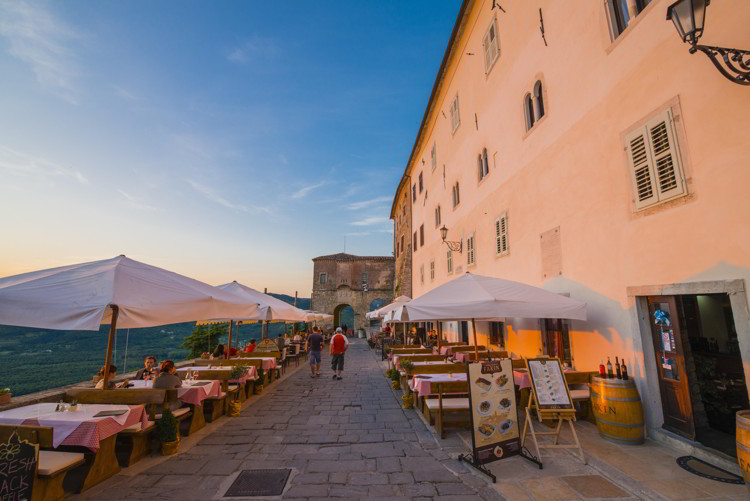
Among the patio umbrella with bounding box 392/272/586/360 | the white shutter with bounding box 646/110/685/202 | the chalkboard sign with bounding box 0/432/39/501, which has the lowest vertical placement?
the chalkboard sign with bounding box 0/432/39/501

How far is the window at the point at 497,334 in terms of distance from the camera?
35.6 ft

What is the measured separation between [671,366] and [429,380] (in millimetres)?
3583

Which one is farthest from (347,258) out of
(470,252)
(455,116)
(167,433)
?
(167,433)

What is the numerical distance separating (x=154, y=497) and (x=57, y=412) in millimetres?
1801

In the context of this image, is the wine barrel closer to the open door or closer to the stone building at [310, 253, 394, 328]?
the open door

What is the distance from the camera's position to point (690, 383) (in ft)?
15.6

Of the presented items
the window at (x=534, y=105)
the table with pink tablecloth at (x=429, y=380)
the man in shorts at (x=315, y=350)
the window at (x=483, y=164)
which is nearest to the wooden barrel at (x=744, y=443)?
the table with pink tablecloth at (x=429, y=380)

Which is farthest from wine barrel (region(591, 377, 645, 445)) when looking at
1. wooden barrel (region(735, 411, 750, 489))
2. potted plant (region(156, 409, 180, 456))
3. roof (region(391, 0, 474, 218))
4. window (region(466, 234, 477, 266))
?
roof (region(391, 0, 474, 218))

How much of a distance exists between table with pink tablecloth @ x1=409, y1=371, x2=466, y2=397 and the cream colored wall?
269cm

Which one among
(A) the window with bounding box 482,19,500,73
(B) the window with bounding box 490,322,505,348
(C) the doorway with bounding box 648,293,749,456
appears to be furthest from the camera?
(A) the window with bounding box 482,19,500,73

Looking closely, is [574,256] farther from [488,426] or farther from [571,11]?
[571,11]

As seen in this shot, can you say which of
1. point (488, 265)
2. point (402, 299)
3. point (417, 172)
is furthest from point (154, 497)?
point (417, 172)

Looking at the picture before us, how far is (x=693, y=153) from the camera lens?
4578 millimetres

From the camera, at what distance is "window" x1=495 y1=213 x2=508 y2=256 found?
1015 cm
